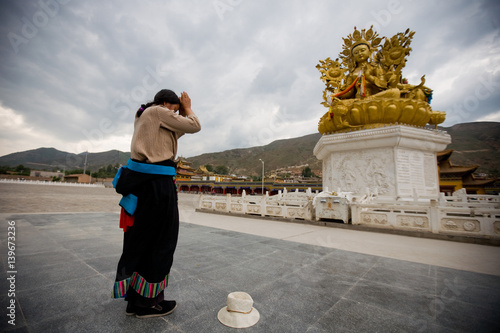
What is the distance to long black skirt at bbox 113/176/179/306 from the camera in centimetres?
172

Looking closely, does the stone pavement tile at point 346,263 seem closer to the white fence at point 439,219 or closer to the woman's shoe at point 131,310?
the woman's shoe at point 131,310

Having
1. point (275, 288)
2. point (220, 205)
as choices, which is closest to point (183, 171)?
point (220, 205)

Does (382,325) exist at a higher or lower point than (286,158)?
lower

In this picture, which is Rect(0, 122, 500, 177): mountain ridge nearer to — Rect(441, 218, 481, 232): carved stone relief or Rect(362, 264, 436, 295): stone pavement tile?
Rect(441, 218, 481, 232): carved stone relief

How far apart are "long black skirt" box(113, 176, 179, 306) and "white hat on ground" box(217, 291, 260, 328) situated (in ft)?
1.77

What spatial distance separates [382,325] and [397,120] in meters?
11.3

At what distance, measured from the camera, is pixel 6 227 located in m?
4.92

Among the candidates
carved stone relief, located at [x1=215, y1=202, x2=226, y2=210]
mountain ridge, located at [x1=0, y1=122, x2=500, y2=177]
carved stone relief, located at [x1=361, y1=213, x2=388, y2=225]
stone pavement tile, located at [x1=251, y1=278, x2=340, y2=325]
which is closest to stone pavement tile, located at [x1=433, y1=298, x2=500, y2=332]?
stone pavement tile, located at [x1=251, y1=278, x2=340, y2=325]

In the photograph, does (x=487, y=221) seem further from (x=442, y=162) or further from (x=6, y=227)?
(x=442, y=162)

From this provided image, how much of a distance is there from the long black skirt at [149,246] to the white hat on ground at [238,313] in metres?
0.54

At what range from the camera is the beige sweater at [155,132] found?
1846 mm

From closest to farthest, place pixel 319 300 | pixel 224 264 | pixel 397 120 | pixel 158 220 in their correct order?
pixel 158 220
pixel 319 300
pixel 224 264
pixel 397 120

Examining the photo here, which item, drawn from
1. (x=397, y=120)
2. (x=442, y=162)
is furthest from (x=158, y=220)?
(x=442, y=162)

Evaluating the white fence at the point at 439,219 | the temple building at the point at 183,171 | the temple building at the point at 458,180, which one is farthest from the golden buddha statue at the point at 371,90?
the temple building at the point at 183,171
